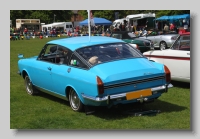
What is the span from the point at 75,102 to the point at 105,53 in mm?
1091

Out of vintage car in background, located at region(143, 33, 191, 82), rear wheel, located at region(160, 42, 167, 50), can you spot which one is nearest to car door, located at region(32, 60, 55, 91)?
vintage car in background, located at region(143, 33, 191, 82)

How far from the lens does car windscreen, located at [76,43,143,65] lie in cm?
604

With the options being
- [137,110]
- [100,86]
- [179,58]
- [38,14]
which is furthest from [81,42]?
[38,14]

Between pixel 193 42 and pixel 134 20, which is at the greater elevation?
pixel 134 20

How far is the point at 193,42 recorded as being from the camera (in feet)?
18.9

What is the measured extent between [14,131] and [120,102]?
181 centimetres

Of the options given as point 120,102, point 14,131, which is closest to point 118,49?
point 120,102

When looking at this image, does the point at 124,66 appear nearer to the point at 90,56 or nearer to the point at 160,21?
the point at 90,56

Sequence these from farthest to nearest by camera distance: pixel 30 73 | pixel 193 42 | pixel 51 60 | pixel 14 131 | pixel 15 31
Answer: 1. pixel 15 31
2. pixel 30 73
3. pixel 51 60
4. pixel 193 42
5. pixel 14 131

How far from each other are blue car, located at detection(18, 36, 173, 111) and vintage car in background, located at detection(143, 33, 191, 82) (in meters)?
2.04

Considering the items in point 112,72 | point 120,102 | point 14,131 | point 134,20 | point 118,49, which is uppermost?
point 134,20

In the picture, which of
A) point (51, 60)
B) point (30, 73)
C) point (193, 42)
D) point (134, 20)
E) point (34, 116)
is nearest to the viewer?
point (193, 42)

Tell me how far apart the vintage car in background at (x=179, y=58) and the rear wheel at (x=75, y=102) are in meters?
3.15

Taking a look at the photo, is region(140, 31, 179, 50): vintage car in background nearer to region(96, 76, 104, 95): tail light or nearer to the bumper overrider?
the bumper overrider
